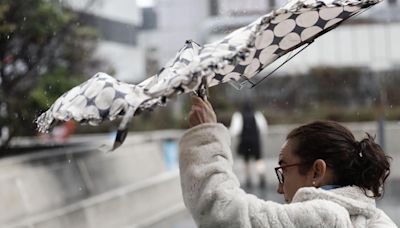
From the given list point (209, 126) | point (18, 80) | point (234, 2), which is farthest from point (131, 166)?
point (209, 126)

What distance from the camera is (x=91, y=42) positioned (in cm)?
968

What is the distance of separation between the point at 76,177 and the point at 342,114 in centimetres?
1039

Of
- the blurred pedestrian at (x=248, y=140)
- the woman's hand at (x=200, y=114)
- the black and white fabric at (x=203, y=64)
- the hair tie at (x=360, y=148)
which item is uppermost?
the black and white fabric at (x=203, y=64)

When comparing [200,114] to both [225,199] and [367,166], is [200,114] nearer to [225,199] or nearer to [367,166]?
[225,199]

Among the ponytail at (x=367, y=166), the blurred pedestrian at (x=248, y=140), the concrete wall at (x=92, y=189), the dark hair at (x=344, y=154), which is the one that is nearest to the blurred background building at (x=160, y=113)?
the concrete wall at (x=92, y=189)

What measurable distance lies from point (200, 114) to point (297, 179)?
33 centimetres

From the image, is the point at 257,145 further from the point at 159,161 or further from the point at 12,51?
the point at 12,51

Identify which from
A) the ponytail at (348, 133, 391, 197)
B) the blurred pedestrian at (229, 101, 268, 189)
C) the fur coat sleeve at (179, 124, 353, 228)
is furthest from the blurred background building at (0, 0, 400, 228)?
the ponytail at (348, 133, 391, 197)

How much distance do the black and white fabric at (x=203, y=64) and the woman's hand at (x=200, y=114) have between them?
0.08 meters

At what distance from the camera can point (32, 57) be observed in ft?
28.0

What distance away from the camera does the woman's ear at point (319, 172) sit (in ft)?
6.52

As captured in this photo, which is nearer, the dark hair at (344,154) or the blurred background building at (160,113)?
the dark hair at (344,154)

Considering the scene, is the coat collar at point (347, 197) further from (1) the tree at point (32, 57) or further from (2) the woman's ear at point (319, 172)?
(1) the tree at point (32, 57)

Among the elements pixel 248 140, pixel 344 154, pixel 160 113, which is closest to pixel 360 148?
pixel 344 154
